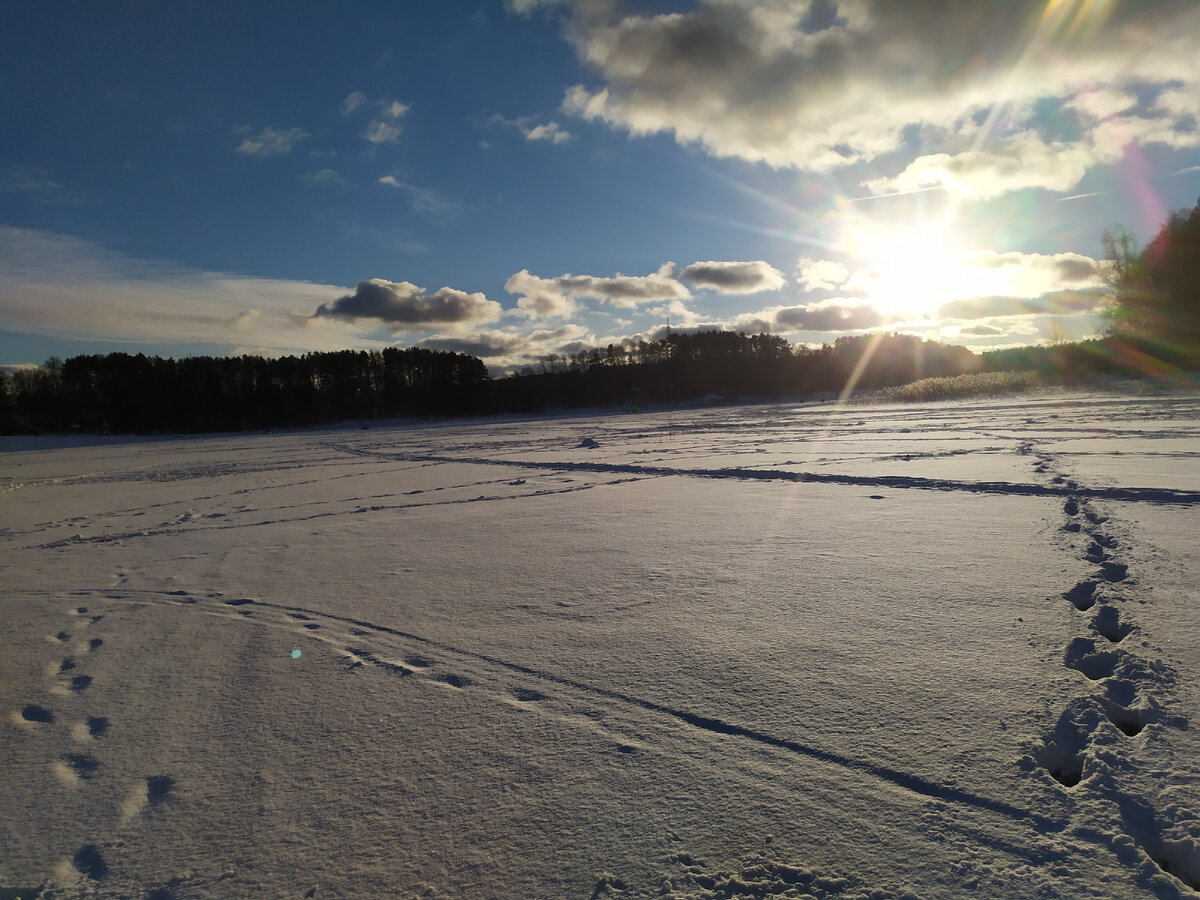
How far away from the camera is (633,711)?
1872 millimetres

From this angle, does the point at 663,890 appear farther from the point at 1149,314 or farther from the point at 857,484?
the point at 1149,314

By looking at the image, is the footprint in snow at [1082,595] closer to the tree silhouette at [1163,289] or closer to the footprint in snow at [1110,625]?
the footprint in snow at [1110,625]

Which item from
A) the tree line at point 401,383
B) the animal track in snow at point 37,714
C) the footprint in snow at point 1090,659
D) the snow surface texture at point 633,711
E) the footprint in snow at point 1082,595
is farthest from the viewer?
the tree line at point 401,383

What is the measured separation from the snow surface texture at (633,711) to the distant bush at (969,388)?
16.3 meters

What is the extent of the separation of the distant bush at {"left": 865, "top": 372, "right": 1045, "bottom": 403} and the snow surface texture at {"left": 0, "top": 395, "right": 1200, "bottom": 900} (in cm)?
1635

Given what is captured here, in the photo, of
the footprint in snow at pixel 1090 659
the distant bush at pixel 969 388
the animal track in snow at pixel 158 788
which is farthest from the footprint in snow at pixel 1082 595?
the distant bush at pixel 969 388

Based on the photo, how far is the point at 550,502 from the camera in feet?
18.9

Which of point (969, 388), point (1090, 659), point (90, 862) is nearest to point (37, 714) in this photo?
point (90, 862)

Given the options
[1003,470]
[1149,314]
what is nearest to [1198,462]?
[1003,470]

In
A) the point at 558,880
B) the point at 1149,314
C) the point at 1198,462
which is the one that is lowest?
the point at 558,880

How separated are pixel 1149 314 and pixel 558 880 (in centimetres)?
3255

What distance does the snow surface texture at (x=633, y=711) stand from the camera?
1318 mm

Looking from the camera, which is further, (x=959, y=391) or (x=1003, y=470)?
(x=959, y=391)

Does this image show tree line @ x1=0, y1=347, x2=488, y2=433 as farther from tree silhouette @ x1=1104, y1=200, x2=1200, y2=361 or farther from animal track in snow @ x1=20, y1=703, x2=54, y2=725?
animal track in snow @ x1=20, y1=703, x2=54, y2=725
